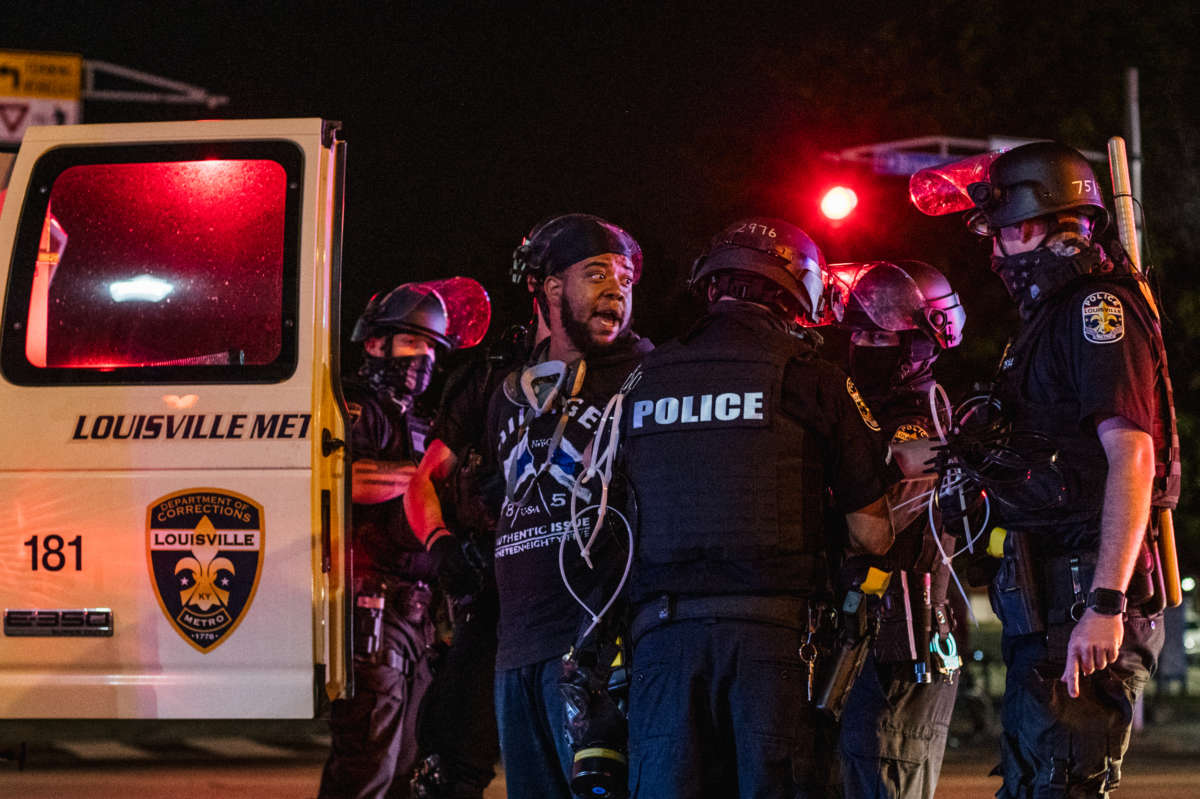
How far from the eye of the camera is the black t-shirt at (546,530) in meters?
4.50

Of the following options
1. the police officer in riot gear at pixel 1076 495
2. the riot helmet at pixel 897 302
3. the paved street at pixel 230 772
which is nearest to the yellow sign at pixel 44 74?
the paved street at pixel 230 772

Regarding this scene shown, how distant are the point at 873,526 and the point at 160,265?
236 centimetres

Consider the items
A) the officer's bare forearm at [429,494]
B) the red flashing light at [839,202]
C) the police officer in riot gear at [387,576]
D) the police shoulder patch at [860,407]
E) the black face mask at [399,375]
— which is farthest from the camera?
the red flashing light at [839,202]

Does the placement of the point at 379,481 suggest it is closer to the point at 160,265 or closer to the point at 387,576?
the point at 387,576

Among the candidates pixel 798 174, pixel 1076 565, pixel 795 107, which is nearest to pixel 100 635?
pixel 1076 565

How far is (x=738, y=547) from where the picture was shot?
12.8 feet

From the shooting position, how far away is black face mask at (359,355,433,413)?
674 cm

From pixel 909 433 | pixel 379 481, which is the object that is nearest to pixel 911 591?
pixel 909 433

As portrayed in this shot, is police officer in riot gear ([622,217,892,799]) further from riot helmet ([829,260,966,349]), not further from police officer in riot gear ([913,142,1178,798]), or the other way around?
riot helmet ([829,260,966,349])

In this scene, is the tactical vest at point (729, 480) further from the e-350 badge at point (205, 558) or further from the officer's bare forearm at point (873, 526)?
the e-350 badge at point (205, 558)

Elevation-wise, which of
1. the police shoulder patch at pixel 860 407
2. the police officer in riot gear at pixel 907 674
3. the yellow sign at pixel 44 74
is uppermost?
the yellow sign at pixel 44 74

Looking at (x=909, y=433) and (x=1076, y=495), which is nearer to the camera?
(x=1076, y=495)

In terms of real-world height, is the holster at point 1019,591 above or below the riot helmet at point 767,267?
below

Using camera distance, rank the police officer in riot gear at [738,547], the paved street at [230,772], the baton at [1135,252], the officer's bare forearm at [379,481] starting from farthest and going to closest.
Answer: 1. the paved street at [230,772]
2. the officer's bare forearm at [379,481]
3. the baton at [1135,252]
4. the police officer in riot gear at [738,547]
